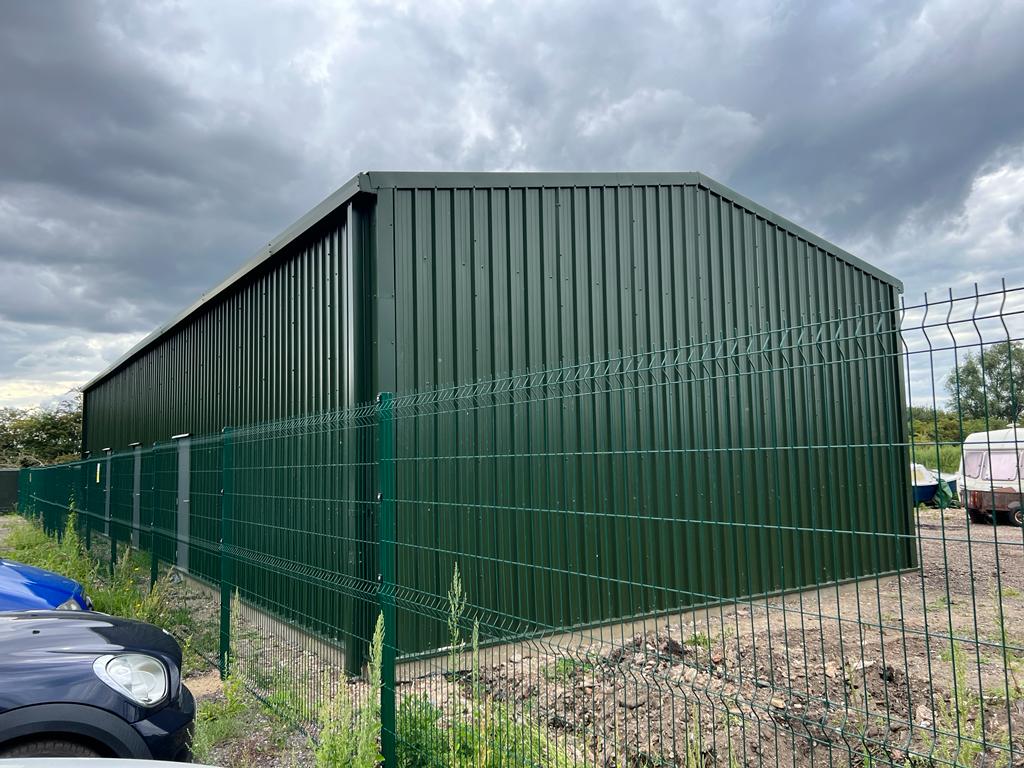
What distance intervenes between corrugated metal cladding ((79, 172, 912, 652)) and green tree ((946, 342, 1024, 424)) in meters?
3.27

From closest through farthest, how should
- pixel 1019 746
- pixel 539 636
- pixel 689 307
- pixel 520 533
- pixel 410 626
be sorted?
pixel 539 636 → pixel 1019 746 → pixel 410 626 → pixel 520 533 → pixel 689 307

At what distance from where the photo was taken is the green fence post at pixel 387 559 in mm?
4392

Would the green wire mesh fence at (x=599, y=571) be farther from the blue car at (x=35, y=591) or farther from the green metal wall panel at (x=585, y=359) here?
the blue car at (x=35, y=591)

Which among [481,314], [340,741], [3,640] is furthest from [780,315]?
[3,640]

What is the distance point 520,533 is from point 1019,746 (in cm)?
433

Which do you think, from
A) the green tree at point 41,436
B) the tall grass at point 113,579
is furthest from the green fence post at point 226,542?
the green tree at point 41,436

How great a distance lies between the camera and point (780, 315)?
10797 millimetres

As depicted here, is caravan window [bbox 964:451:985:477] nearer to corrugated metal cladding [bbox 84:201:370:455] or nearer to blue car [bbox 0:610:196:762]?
blue car [bbox 0:610:196:762]

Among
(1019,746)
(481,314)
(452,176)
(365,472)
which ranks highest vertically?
(452,176)

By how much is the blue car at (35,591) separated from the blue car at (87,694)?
215 cm

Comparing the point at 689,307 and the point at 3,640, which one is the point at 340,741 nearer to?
the point at 3,640

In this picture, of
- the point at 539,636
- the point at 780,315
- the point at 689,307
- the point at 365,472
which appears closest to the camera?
the point at 539,636

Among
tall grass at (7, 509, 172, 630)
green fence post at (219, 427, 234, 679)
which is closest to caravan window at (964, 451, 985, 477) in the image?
green fence post at (219, 427, 234, 679)

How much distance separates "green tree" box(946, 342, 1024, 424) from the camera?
2438 millimetres
